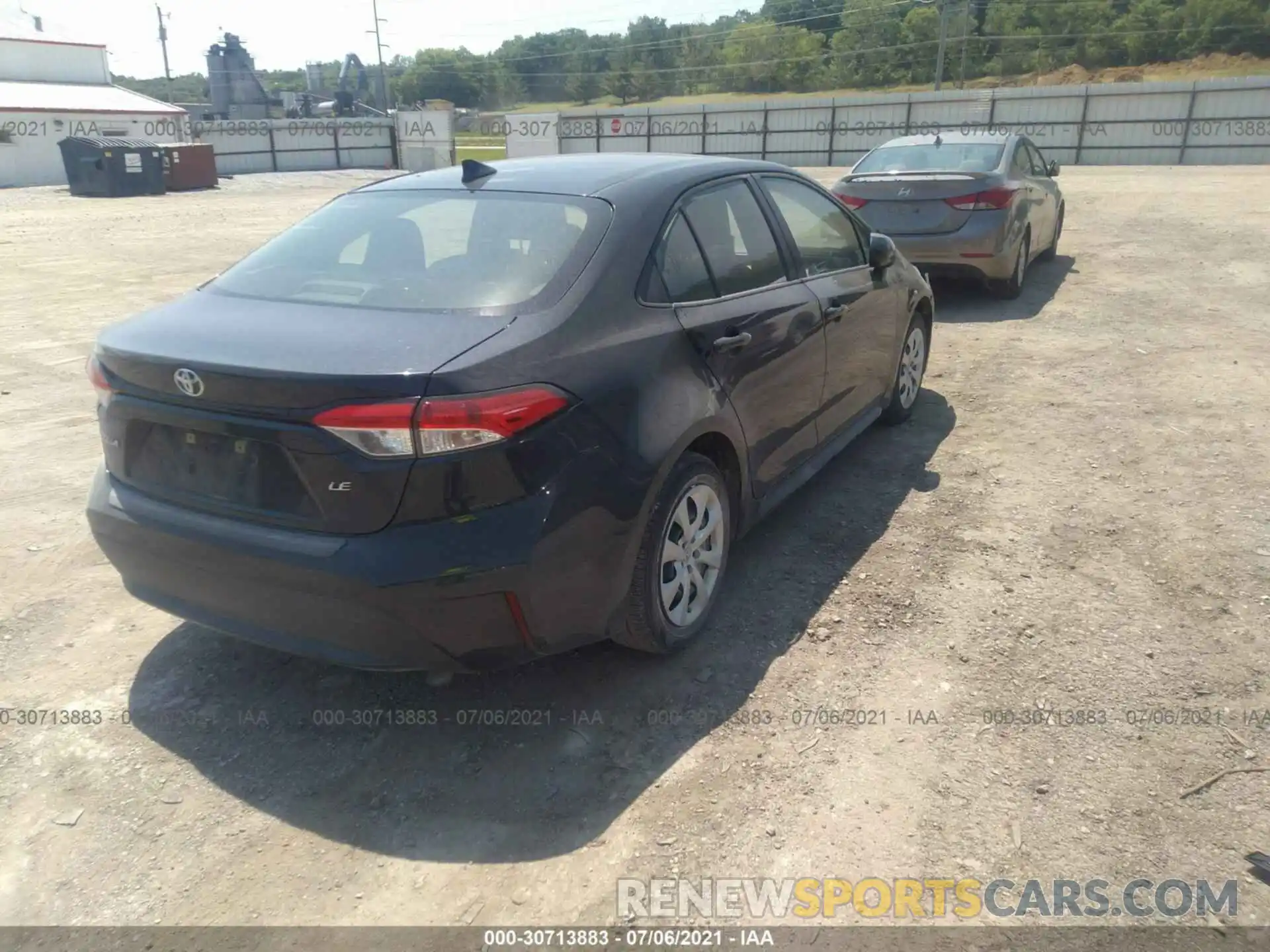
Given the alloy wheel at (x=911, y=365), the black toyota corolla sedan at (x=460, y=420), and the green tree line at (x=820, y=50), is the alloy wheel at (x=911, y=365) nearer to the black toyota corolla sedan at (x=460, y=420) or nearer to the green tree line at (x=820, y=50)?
the black toyota corolla sedan at (x=460, y=420)

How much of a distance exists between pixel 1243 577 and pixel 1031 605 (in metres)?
0.97

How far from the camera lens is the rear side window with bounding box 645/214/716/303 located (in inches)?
131

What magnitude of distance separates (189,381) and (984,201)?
295 inches

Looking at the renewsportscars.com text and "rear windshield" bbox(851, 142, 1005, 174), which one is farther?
"rear windshield" bbox(851, 142, 1005, 174)

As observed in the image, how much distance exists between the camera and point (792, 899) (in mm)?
2418

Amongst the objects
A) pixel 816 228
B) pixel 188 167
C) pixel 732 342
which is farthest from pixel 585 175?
pixel 188 167

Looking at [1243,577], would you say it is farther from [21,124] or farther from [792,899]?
[21,124]

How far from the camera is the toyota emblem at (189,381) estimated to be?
8.89 ft

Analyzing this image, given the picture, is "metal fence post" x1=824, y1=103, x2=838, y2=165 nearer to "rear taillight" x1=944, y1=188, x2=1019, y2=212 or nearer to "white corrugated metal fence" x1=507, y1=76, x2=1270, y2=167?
"white corrugated metal fence" x1=507, y1=76, x2=1270, y2=167

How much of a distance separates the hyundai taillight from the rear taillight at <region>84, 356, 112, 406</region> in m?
0.93

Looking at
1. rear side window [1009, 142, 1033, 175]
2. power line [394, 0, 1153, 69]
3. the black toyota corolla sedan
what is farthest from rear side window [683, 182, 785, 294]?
power line [394, 0, 1153, 69]

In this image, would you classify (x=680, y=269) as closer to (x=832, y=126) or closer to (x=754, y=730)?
(x=754, y=730)

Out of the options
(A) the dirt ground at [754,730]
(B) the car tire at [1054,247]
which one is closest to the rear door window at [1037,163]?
(B) the car tire at [1054,247]

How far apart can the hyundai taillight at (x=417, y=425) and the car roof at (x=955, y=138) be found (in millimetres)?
7784
